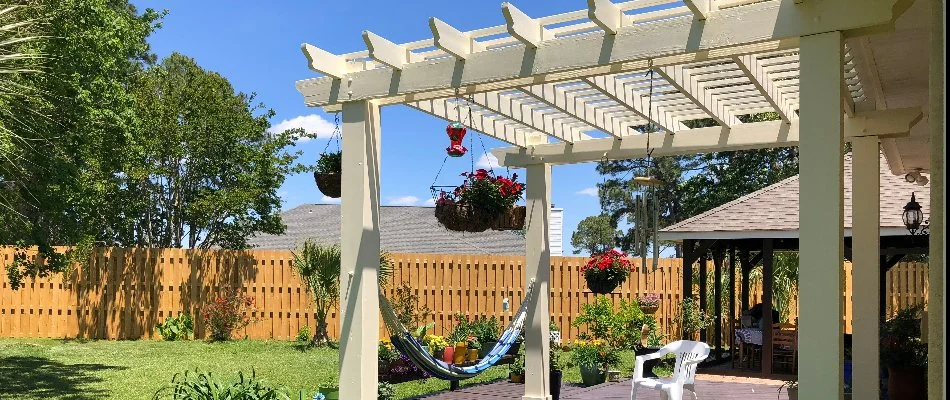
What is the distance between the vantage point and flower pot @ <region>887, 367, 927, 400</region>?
6.57m

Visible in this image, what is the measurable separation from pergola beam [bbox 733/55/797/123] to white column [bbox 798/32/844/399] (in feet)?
3.98

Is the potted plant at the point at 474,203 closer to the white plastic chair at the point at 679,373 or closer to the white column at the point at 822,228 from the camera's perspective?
the white plastic chair at the point at 679,373

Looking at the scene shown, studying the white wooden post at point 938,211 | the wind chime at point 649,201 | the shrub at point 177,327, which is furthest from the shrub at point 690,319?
the white wooden post at point 938,211

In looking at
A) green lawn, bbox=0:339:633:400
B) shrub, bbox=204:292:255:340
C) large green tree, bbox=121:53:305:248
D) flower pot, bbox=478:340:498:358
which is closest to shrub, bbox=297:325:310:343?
green lawn, bbox=0:339:633:400

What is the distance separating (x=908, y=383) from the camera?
659 cm

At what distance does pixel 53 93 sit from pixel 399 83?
16.4 ft

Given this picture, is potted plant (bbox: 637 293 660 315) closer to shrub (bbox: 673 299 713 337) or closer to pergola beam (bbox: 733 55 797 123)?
shrub (bbox: 673 299 713 337)

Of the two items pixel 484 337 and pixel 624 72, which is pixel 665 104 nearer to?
pixel 624 72

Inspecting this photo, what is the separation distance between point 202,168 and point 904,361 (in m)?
14.0

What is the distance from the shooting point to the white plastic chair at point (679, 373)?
22.1 ft

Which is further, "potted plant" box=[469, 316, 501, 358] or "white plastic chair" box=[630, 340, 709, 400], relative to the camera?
"potted plant" box=[469, 316, 501, 358]

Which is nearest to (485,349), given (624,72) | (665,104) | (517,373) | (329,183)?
(517,373)

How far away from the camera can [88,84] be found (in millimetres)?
8883

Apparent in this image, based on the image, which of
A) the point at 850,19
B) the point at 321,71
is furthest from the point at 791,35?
the point at 321,71
